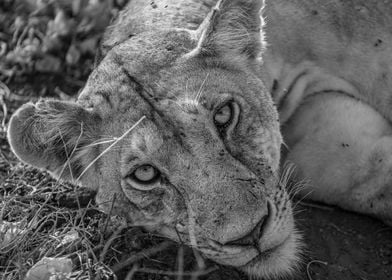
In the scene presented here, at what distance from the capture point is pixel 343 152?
15.0 feet

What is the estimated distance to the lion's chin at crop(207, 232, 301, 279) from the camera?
3.55m

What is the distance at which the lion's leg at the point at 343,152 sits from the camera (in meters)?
4.47

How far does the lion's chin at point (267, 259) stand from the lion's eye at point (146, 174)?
52 cm

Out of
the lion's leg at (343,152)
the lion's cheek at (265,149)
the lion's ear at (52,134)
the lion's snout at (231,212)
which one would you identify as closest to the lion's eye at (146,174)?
the lion's snout at (231,212)

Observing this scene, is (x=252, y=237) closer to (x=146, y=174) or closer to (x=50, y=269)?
(x=146, y=174)

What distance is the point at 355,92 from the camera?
480 cm

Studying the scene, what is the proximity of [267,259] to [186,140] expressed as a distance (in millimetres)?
779

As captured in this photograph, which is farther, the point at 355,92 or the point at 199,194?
the point at 355,92

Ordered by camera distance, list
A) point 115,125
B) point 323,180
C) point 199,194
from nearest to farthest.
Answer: point 199,194 < point 115,125 < point 323,180

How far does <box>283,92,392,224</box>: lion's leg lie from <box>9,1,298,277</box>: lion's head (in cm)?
71

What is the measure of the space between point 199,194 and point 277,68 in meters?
1.48

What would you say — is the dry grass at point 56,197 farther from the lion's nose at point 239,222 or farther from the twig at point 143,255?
the lion's nose at point 239,222

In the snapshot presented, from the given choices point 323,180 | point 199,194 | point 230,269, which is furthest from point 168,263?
point 323,180

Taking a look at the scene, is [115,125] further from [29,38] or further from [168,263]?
[29,38]
